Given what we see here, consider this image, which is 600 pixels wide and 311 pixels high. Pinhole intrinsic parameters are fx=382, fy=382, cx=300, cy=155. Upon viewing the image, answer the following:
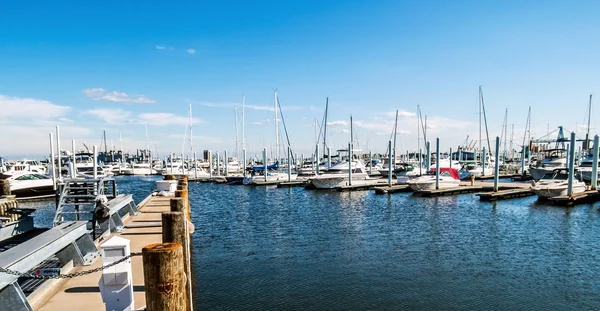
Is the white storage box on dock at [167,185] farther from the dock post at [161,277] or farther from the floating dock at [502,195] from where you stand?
the floating dock at [502,195]

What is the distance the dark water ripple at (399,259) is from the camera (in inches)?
478

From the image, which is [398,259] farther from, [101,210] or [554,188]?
[554,188]

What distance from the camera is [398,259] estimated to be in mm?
16469

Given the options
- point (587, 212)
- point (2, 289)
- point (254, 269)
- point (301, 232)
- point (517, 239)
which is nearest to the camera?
point (2, 289)

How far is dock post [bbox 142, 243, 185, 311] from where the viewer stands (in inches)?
189

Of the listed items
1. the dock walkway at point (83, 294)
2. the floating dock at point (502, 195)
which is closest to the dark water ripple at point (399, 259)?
the dock walkway at point (83, 294)

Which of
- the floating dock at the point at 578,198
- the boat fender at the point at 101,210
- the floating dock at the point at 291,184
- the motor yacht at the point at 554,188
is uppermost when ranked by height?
the boat fender at the point at 101,210

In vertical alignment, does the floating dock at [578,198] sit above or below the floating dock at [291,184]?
above

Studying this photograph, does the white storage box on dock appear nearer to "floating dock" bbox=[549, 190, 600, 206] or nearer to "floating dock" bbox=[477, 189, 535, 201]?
"floating dock" bbox=[477, 189, 535, 201]

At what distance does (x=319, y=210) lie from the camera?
3161 cm

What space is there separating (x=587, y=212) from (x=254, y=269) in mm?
26502

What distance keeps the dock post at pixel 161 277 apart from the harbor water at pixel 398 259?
275 inches

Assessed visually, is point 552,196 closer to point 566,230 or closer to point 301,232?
point 566,230

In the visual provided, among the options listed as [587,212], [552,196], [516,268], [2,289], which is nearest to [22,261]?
[2,289]
